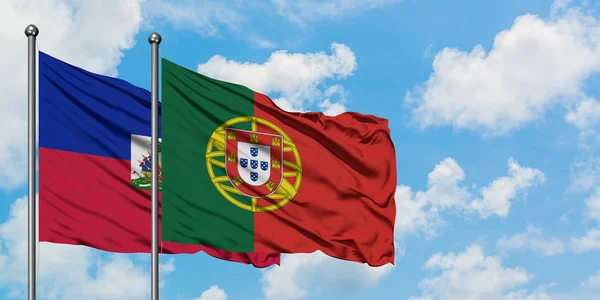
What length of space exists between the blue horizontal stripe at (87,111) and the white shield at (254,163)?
6.04ft

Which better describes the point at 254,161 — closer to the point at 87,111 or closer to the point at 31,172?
the point at 87,111

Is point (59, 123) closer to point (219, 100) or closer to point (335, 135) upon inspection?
point (219, 100)

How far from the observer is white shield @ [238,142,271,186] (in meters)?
17.9

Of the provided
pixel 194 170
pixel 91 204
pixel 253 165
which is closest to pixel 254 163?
pixel 253 165

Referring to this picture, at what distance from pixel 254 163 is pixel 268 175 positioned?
39 centimetres

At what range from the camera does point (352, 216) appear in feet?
65.6

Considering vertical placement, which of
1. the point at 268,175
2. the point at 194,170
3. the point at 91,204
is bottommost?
the point at 91,204

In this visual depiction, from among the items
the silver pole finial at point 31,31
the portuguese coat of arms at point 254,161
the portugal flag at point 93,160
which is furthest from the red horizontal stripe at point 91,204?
the silver pole finial at point 31,31

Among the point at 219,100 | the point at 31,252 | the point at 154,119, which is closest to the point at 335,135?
the point at 219,100

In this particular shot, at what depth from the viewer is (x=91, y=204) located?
17.0m

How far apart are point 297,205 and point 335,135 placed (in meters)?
2.05

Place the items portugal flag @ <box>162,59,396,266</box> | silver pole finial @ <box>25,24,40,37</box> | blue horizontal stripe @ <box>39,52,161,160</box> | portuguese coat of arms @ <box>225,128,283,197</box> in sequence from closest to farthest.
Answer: silver pole finial @ <box>25,24,40,37</box>
blue horizontal stripe @ <box>39,52,161,160</box>
portugal flag @ <box>162,59,396,266</box>
portuguese coat of arms @ <box>225,128,283,197</box>

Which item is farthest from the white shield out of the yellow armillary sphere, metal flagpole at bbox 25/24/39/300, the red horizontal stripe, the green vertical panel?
metal flagpole at bbox 25/24/39/300

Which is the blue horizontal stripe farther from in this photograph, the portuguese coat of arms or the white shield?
the white shield
